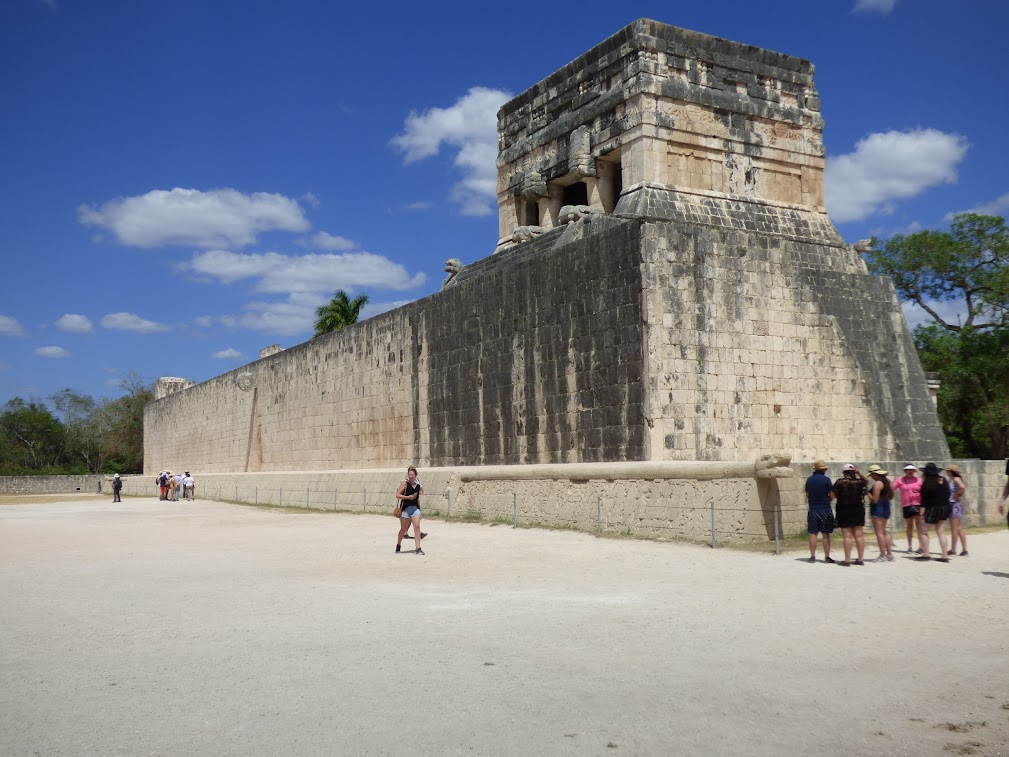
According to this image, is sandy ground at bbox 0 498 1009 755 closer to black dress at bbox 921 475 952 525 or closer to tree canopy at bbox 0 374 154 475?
black dress at bbox 921 475 952 525

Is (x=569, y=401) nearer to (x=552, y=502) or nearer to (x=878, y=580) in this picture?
(x=552, y=502)

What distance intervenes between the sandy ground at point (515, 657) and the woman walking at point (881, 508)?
26 centimetres

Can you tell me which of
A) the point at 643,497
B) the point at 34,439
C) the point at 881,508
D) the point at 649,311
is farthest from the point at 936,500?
the point at 34,439

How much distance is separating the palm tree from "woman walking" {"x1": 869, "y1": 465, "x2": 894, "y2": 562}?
28974mm

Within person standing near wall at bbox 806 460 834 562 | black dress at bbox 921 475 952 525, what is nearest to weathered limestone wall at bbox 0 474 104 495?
person standing near wall at bbox 806 460 834 562

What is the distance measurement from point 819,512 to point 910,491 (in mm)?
1445

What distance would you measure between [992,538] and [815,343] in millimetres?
4079

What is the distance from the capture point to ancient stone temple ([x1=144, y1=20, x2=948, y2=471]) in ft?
42.4

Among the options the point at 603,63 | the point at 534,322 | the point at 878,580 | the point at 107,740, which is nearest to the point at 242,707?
the point at 107,740

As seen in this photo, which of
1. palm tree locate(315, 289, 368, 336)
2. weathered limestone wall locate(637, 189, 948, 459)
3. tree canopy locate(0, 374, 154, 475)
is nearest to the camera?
weathered limestone wall locate(637, 189, 948, 459)

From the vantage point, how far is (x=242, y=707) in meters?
4.11

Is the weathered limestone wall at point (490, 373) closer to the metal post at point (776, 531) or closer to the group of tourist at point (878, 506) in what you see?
the metal post at point (776, 531)

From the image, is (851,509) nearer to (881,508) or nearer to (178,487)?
(881,508)

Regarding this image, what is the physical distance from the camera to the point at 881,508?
8922mm
